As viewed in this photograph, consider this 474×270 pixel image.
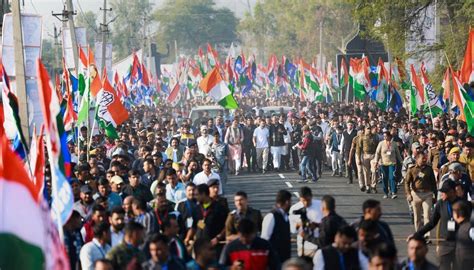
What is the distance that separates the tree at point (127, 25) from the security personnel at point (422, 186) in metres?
119

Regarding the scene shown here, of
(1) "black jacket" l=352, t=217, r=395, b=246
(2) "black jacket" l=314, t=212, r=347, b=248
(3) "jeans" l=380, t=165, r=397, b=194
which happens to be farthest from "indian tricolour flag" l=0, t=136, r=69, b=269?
(3) "jeans" l=380, t=165, r=397, b=194

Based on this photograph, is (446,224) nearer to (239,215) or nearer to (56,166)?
(239,215)

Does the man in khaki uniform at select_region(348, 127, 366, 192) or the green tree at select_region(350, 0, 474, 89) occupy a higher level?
the green tree at select_region(350, 0, 474, 89)

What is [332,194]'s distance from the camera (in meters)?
25.4

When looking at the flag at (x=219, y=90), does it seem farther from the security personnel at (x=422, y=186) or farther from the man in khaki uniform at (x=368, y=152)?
the security personnel at (x=422, y=186)

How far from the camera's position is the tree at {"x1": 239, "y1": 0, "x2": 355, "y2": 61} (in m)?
110

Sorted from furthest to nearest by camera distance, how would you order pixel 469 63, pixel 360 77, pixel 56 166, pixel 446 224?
pixel 360 77 → pixel 469 63 → pixel 446 224 → pixel 56 166

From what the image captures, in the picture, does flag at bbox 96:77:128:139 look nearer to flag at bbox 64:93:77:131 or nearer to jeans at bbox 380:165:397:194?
flag at bbox 64:93:77:131

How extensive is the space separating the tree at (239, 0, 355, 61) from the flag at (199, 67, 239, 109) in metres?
55.9

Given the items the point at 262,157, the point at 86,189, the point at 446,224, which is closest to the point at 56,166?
the point at 86,189

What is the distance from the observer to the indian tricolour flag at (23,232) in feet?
26.9

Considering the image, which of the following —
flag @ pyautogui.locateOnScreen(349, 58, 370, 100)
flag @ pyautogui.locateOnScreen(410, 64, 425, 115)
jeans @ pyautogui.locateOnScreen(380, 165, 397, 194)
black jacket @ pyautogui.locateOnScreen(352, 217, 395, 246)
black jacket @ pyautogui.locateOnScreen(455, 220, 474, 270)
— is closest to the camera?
black jacket @ pyautogui.locateOnScreen(352, 217, 395, 246)

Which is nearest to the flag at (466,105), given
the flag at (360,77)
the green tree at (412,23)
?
the green tree at (412,23)

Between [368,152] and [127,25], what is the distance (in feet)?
465
